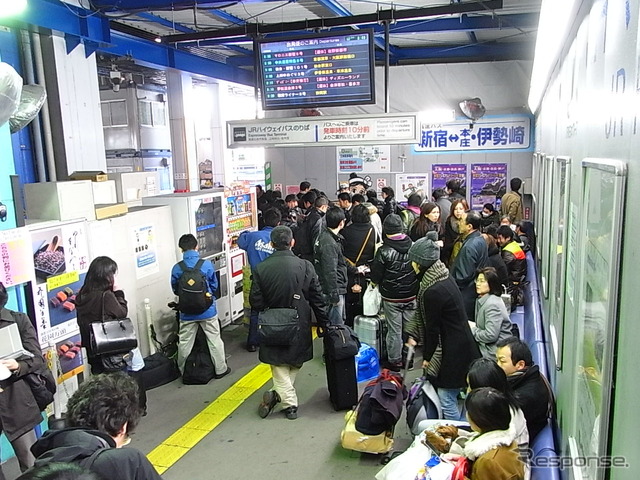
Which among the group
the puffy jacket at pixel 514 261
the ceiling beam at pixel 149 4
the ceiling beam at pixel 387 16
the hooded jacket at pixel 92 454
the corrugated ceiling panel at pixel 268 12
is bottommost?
the puffy jacket at pixel 514 261

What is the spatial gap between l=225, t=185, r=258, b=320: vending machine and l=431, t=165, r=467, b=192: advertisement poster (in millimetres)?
4884

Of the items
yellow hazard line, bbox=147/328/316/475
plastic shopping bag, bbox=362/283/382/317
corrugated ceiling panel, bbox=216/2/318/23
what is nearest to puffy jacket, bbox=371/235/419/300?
plastic shopping bag, bbox=362/283/382/317

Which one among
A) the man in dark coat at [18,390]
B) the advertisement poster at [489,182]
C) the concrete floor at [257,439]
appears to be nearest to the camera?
the man in dark coat at [18,390]

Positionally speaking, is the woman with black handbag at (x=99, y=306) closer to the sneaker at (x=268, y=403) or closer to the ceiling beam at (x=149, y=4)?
the sneaker at (x=268, y=403)

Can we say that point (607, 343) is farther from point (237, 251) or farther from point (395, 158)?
point (395, 158)

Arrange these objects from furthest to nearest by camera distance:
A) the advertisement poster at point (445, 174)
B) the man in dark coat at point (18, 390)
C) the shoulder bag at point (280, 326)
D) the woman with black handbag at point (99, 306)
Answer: the advertisement poster at point (445, 174), the shoulder bag at point (280, 326), the woman with black handbag at point (99, 306), the man in dark coat at point (18, 390)

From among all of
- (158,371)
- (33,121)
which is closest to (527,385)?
(158,371)

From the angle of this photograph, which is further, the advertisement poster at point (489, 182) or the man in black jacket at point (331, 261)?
the advertisement poster at point (489, 182)

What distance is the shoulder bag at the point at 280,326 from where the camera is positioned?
4.61 meters

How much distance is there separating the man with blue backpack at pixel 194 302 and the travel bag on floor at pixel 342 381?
4.53ft

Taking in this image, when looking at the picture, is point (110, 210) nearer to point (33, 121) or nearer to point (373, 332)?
point (33, 121)

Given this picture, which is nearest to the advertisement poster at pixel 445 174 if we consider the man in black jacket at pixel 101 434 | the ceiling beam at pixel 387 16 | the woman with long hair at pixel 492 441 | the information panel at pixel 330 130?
the ceiling beam at pixel 387 16

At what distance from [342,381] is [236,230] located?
3.23 meters

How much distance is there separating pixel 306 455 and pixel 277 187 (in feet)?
28.8
